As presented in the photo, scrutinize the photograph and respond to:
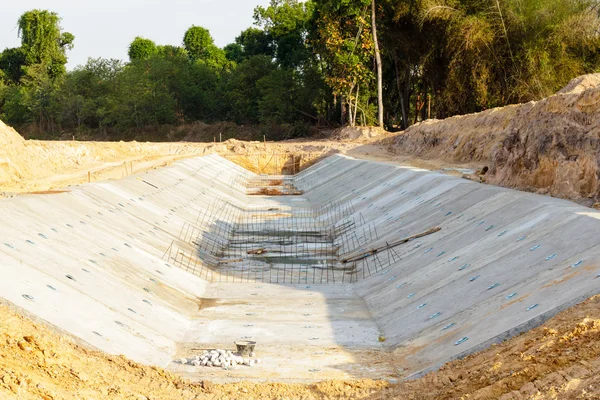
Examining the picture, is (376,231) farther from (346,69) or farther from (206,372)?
(346,69)

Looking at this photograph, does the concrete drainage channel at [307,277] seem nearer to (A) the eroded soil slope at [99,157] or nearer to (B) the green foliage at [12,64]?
(A) the eroded soil slope at [99,157]

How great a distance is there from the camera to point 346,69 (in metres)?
45.4

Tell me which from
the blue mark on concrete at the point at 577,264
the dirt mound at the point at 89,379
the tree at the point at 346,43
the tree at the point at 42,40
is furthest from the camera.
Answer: the tree at the point at 42,40

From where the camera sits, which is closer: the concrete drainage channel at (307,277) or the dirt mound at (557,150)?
the concrete drainage channel at (307,277)

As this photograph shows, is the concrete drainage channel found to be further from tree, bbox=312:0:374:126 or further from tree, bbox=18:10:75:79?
tree, bbox=18:10:75:79

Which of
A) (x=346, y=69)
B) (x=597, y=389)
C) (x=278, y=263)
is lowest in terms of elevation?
(x=278, y=263)

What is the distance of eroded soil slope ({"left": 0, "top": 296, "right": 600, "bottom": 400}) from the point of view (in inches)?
257

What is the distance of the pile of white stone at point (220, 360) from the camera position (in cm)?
975

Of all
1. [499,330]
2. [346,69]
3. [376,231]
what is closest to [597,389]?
[499,330]

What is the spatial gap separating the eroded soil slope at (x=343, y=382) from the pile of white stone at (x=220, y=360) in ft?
3.24

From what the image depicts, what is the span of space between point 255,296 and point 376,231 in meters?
5.92

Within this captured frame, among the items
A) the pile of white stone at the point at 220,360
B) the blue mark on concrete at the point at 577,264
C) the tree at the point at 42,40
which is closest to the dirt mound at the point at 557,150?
the blue mark on concrete at the point at 577,264

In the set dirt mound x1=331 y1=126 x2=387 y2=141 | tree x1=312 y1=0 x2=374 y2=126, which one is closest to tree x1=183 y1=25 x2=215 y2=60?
tree x1=312 y1=0 x2=374 y2=126

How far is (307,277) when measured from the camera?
16.1 metres
